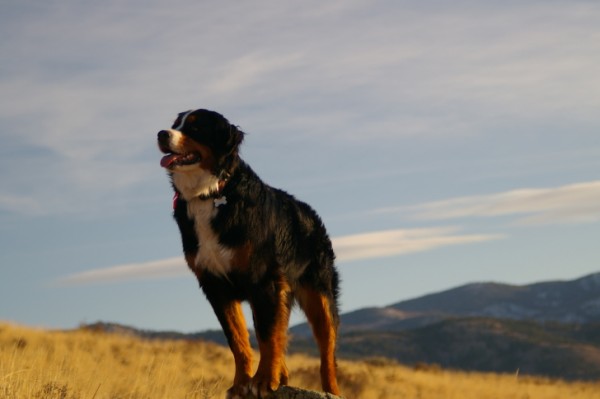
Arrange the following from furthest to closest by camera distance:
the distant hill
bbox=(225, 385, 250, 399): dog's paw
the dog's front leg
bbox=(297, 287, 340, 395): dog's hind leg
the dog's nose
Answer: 1. the distant hill
2. bbox=(297, 287, 340, 395): dog's hind leg
3. bbox=(225, 385, 250, 399): dog's paw
4. the dog's front leg
5. the dog's nose

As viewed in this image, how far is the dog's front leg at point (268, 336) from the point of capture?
782 cm

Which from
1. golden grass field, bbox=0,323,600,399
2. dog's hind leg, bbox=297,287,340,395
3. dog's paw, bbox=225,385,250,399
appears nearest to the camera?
dog's paw, bbox=225,385,250,399

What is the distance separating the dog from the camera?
304 inches

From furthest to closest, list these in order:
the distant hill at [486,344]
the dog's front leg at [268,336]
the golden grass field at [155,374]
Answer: the distant hill at [486,344]
the golden grass field at [155,374]
the dog's front leg at [268,336]

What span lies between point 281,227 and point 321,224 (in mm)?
859

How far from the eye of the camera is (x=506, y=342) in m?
77.4

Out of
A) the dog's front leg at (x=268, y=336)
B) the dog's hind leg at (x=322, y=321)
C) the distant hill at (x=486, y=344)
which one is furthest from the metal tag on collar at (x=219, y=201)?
the distant hill at (x=486, y=344)

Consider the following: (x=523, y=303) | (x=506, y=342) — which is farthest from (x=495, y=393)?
(x=523, y=303)

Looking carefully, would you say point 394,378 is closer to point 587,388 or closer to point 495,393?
point 495,393

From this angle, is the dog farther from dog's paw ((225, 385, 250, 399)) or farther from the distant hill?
the distant hill

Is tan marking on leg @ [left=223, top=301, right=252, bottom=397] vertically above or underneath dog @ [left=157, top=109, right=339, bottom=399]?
underneath

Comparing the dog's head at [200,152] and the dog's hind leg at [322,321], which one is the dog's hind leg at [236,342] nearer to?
the dog's hind leg at [322,321]

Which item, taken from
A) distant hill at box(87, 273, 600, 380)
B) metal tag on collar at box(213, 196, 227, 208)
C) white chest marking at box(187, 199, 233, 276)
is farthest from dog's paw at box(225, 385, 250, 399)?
distant hill at box(87, 273, 600, 380)

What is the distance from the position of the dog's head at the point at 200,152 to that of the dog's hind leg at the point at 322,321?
1538mm
